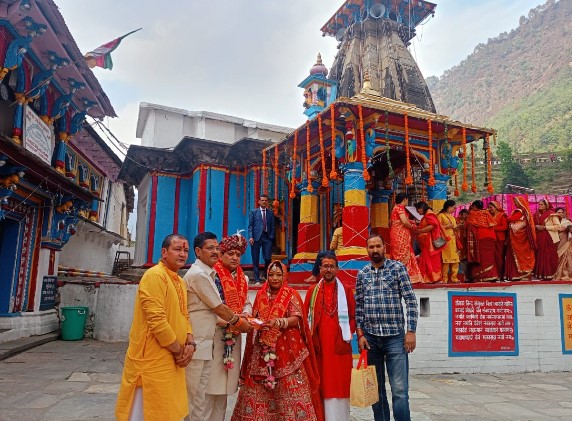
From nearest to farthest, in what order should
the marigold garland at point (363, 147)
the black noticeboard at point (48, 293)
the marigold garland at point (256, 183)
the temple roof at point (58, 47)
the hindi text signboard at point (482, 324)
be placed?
1. the temple roof at point (58, 47)
2. the hindi text signboard at point (482, 324)
3. the marigold garland at point (363, 147)
4. the black noticeboard at point (48, 293)
5. the marigold garland at point (256, 183)

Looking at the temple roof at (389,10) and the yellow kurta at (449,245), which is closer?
the yellow kurta at (449,245)

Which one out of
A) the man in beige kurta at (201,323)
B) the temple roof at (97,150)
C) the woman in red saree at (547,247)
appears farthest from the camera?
the temple roof at (97,150)

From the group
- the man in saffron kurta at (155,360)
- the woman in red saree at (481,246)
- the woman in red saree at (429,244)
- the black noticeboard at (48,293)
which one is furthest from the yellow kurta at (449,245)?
the black noticeboard at (48,293)

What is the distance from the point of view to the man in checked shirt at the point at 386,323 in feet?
12.9

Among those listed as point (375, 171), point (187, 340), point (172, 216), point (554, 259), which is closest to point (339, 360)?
point (187, 340)

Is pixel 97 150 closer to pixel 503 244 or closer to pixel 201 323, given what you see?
pixel 503 244

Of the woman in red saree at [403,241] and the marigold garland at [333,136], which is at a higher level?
the marigold garland at [333,136]

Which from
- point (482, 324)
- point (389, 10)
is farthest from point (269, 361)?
point (389, 10)

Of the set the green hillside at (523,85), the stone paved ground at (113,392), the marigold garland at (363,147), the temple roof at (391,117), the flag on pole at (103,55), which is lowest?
the stone paved ground at (113,392)

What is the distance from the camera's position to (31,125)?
8836 mm

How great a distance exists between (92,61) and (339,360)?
9068 mm

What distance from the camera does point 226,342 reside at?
3.85 meters

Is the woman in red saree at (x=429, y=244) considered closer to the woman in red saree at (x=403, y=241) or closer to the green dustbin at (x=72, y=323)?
the woman in red saree at (x=403, y=241)

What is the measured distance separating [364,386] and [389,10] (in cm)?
2189
